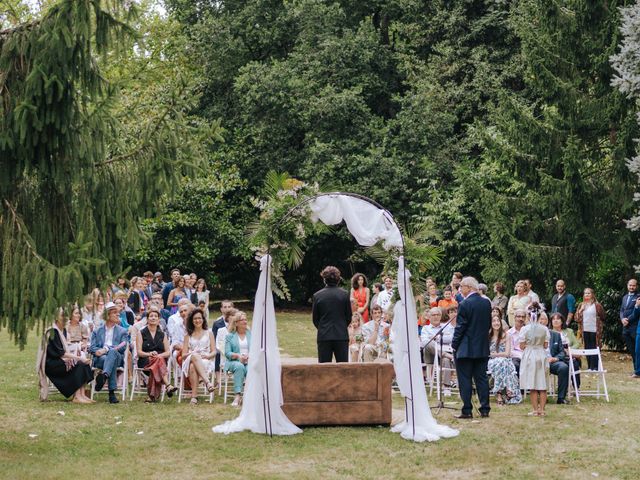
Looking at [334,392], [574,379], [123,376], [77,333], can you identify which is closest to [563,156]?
[574,379]

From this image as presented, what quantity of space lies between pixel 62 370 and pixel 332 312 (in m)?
4.29

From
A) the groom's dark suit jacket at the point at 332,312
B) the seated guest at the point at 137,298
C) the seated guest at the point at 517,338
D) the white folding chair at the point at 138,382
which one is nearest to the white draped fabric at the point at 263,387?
the groom's dark suit jacket at the point at 332,312


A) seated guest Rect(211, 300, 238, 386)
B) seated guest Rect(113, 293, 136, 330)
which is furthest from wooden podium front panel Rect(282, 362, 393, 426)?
seated guest Rect(113, 293, 136, 330)

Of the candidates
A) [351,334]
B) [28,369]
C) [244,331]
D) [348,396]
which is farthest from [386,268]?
[28,369]

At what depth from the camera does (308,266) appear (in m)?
36.9

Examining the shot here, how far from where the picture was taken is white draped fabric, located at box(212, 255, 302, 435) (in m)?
12.0

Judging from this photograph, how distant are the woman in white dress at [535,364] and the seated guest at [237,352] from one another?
417 centimetres

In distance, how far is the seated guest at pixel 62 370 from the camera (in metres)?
14.3

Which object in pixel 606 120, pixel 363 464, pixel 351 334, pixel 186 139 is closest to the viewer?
pixel 363 464

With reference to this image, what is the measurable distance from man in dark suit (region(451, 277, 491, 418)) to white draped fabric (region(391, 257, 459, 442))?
1.07 metres

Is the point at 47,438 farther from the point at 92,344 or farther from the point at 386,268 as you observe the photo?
the point at 386,268

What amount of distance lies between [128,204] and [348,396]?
387 centimetres

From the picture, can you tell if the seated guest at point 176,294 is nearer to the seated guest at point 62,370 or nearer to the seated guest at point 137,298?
the seated guest at point 137,298

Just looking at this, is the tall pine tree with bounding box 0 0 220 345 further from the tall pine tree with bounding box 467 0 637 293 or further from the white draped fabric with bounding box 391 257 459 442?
the tall pine tree with bounding box 467 0 637 293
